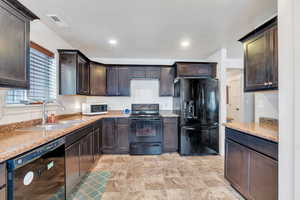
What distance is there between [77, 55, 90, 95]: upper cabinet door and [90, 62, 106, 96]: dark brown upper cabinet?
0.58 feet

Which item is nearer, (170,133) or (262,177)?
(262,177)

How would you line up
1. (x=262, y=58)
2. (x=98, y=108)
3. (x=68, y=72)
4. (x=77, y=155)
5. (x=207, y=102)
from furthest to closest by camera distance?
(x=98, y=108) < (x=207, y=102) < (x=68, y=72) < (x=77, y=155) < (x=262, y=58)

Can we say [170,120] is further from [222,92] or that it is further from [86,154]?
[86,154]

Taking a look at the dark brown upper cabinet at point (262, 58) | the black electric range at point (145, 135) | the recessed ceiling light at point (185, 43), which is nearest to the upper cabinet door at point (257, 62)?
the dark brown upper cabinet at point (262, 58)

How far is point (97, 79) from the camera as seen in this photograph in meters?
3.79

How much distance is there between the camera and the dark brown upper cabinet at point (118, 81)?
4.01 meters

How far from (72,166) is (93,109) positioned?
70.8 inches

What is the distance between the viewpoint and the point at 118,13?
206 centimetres

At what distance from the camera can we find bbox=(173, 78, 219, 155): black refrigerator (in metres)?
3.40

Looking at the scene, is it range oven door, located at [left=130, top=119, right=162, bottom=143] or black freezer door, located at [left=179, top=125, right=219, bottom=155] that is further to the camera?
range oven door, located at [left=130, top=119, right=162, bottom=143]

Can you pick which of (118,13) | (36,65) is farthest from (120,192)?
(118,13)

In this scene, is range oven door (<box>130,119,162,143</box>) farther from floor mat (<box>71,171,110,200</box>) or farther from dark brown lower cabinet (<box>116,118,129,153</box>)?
floor mat (<box>71,171,110,200</box>)

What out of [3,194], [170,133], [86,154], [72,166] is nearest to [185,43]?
[170,133]
